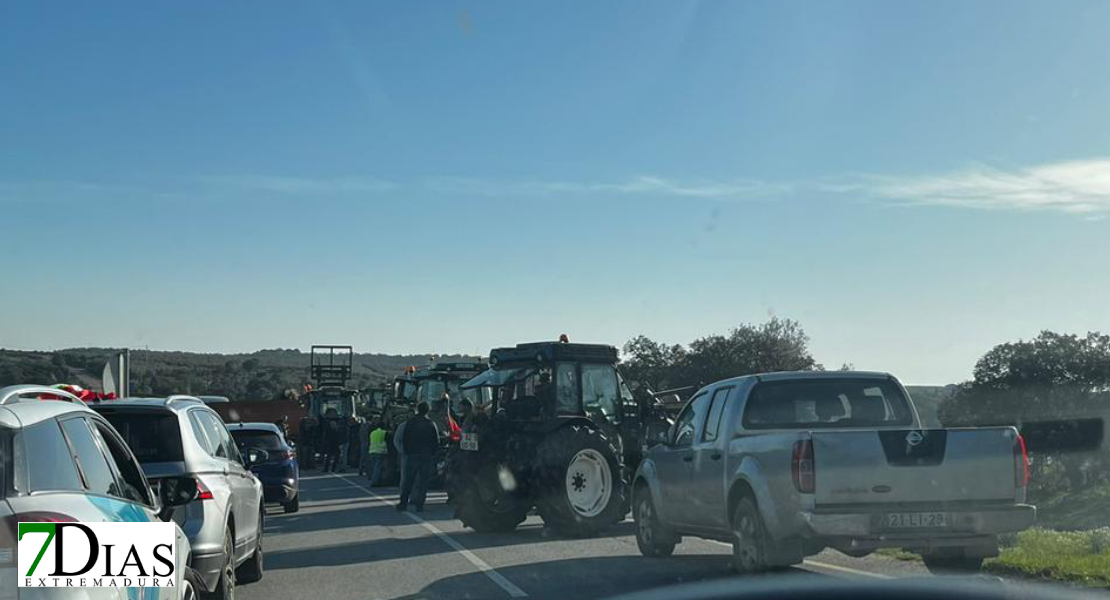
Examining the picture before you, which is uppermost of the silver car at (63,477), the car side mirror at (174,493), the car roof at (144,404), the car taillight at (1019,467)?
the car roof at (144,404)

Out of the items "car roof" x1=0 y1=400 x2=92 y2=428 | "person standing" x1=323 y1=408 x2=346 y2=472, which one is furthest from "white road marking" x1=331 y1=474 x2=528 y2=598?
"person standing" x1=323 y1=408 x2=346 y2=472

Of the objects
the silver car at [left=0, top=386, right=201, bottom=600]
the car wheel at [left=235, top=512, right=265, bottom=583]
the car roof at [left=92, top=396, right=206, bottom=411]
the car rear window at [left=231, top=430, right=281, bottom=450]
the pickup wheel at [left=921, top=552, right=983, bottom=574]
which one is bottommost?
the car wheel at [left=235, top=512, right=265, bottom=583]

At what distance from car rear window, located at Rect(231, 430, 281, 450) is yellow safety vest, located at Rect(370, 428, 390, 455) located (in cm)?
657

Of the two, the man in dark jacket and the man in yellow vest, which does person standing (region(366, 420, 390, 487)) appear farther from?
the man in dark jacket

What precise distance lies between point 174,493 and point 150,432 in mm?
2856

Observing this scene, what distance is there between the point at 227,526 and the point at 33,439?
16.5 ft

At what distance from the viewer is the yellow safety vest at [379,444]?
27.8 metres

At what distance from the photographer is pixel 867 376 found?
1155 centimetres

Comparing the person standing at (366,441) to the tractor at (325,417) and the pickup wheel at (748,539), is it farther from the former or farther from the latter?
the pickup wheel at (748,539)

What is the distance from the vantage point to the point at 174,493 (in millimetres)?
6969

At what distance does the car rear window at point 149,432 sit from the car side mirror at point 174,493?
2590 mm

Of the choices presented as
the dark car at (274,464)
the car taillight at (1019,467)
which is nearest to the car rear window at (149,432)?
the car taillight at (1019,467)

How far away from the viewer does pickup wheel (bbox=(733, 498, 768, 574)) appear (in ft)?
33.8

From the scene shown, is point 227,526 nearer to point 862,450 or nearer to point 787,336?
point 862,450
